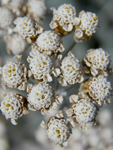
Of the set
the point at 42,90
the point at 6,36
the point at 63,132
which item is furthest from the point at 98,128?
the point at 6,36

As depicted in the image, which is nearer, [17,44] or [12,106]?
[12,106]

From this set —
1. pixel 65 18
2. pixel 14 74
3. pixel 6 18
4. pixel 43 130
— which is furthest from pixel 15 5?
pixel 43 130

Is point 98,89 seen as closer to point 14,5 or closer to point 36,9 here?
point 36,9

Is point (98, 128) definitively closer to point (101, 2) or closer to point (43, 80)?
point (43, 80)

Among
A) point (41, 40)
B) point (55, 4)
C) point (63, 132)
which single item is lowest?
point (63, 132)

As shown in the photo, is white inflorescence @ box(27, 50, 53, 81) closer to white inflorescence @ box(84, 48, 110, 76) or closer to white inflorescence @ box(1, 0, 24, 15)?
white inflorescence @ box(84, 48, 110, 76)

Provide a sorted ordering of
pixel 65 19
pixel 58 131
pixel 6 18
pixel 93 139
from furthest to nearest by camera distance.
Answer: pixel 93 139
pixel 6 18
pixel 65 19
pixel 58 131
